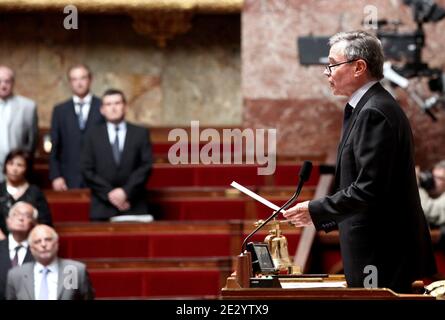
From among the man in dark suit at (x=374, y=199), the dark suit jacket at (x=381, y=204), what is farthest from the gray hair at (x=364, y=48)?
the dark suit jacket at (x=381, y=204)

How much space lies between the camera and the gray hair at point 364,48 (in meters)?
4.71

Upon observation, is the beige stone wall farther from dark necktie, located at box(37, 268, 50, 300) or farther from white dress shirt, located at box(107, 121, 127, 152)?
dark necktie, located at box(37, 268, 50, 300)

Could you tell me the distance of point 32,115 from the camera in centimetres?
974

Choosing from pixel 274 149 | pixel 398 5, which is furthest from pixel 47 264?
pixel 398 5

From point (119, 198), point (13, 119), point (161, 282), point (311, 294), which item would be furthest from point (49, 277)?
point (311, 294)

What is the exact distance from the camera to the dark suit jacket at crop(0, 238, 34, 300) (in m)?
7.88

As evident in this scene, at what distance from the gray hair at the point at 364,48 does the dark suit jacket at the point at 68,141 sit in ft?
16.7

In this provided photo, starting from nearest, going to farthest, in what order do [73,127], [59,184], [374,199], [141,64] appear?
1. [374,199]
2. [59,184]
3. [73,127]
4. [141,64]

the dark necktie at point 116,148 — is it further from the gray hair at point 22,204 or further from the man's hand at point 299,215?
the man's hand at point 299,215

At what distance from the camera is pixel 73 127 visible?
9.77m

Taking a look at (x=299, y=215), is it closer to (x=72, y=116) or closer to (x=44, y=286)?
(x=44, y=286)

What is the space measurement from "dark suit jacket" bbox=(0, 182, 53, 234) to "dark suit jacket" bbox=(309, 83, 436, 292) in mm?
4026

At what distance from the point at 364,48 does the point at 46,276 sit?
3.45 meters

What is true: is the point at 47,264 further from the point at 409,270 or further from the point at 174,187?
the point at 409,270
